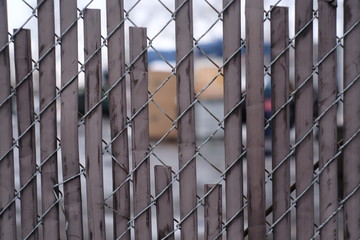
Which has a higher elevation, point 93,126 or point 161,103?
point 161,103

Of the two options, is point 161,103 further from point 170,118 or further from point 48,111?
point 48,111

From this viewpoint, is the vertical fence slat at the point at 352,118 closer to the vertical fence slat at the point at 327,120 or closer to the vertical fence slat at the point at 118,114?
the vertical fence slat at the point at 327,120

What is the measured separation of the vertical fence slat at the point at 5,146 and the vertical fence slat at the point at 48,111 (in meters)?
0.11

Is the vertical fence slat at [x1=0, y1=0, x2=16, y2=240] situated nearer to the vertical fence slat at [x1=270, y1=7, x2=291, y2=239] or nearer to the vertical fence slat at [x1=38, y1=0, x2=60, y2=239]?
the vertical fence slat at [x1=38, y1=0, x2=60, y2=239]

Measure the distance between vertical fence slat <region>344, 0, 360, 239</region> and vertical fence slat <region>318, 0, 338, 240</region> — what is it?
0.15ft

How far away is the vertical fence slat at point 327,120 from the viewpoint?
68.7 inches

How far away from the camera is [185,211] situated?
175cm

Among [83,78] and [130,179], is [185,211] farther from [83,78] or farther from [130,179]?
[83,78]

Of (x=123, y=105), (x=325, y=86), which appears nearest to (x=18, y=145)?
(x=123, y=105)

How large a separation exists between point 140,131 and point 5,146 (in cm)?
48

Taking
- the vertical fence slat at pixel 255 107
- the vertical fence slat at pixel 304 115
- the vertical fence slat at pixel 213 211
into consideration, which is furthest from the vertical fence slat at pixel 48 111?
the vertical fence slat at pixel 304 115

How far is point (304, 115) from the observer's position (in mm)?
1761

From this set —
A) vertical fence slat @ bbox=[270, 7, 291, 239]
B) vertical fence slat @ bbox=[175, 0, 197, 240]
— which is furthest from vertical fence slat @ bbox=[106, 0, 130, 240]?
vertical fence slat @ bbox=[270, 7, 291, 239]

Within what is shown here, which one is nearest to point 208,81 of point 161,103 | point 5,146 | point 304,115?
point 161,103
